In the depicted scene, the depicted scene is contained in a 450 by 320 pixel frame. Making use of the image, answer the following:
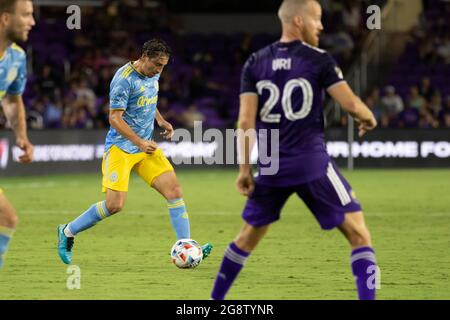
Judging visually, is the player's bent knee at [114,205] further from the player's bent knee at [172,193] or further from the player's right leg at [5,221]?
the player's right leg at [5,221]

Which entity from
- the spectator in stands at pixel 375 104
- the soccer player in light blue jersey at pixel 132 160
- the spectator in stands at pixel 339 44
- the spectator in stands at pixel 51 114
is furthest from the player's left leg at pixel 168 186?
the spectator in stands at pixel 339 44

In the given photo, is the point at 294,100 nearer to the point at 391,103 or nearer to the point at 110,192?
the point at 110,192

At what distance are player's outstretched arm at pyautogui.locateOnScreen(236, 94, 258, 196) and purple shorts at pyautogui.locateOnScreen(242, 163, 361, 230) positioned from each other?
A: 0.15 m

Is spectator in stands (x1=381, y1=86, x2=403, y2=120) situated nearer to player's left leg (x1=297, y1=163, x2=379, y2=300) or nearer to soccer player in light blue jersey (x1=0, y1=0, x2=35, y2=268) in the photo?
soccer player in light blue jersey (x1=0, y1=0, x2=35, y2=268)

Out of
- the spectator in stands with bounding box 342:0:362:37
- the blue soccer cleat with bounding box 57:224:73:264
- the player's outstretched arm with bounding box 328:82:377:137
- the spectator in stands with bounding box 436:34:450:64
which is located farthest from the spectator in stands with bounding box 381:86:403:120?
the player's outstretched arm with bounding box 328:82:377:137

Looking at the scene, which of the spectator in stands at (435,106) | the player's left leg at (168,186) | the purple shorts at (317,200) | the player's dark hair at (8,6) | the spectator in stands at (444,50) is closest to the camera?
the purple shorts at (317,200)

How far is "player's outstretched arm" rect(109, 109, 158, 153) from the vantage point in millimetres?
9922

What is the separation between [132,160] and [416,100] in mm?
18238

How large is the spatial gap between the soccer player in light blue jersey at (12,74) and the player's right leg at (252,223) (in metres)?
1.67

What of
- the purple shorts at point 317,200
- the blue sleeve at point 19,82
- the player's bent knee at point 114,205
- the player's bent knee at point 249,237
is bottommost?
the player's bent knee at point 114,205

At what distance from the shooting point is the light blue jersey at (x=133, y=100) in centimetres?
1050

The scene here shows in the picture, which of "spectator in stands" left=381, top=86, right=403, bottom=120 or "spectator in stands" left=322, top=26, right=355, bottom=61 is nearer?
"spectator in stands" left=381, top=86, right=403, bottom=120

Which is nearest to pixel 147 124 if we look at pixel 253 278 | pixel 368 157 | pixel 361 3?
pixel 253 278

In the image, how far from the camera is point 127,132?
1020 centimetres
